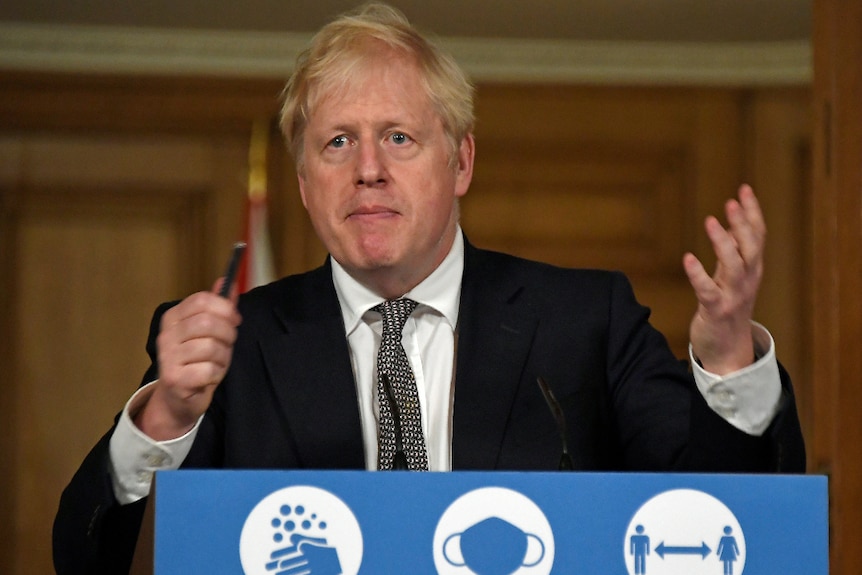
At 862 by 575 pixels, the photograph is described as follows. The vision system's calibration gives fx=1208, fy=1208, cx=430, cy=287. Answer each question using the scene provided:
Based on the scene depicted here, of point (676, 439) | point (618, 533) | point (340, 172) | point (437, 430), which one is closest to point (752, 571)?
point (618, 533)

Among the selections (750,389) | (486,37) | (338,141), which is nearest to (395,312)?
(338,141)

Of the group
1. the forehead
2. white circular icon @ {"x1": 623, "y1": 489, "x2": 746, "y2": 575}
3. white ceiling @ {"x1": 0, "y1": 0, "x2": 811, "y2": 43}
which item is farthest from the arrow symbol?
white ceiling @ {"x1": 0, "y1": 0, "x2": 811, "y2": 43}

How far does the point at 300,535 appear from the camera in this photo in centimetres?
98

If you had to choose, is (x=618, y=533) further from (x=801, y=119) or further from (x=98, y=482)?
(x=801, y=119)

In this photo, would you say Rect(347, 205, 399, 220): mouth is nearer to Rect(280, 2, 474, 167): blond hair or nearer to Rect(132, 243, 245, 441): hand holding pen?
Rect(280, 2, 474, 167): blond hair

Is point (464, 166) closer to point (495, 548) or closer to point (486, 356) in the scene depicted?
point (486, 356)

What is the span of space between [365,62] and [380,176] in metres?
0.16

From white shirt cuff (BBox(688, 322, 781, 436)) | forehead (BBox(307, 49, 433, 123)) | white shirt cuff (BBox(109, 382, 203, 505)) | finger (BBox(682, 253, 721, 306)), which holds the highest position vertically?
forehead (BBox(307, 49, 433, 123))

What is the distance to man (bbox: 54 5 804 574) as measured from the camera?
4.94ft

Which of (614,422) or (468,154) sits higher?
(468,154)

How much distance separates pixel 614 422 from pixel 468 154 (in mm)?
465

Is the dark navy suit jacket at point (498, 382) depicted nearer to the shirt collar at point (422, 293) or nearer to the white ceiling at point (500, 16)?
the shirt collar at point (422, 293)

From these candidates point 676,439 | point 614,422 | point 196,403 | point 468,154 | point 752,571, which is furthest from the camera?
point 468,154

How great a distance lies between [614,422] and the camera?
5.22 ft
